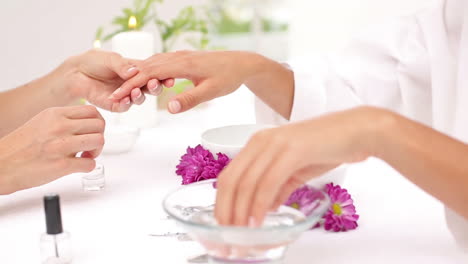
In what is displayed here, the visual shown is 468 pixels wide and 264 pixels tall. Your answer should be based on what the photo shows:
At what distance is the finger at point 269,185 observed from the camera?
636 mm

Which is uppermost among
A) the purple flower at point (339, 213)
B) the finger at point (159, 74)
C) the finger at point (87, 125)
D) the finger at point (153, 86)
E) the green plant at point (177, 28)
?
the green plant at point (177, 28)

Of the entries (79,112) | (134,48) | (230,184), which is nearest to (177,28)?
(134,48)

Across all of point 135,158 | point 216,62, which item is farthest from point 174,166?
point 216,62

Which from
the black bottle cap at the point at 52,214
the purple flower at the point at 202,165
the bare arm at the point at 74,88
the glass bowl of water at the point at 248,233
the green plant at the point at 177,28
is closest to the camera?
the glass bowl of water at the point at 248,233

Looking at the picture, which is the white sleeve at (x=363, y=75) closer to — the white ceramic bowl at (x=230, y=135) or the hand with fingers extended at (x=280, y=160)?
the white ceramic bowl at (x=230, y=135)

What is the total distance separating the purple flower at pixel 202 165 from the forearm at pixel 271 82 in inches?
9.8

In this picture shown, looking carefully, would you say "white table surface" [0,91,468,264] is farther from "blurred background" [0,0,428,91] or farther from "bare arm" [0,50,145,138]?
"blurred background" [0,0,428,91]

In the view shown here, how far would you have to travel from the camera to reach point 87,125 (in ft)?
3.32

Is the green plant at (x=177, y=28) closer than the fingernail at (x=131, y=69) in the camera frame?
No

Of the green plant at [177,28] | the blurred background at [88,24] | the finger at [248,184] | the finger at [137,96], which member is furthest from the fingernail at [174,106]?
the blurred background at [88,24]

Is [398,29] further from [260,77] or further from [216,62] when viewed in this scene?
[216,62]

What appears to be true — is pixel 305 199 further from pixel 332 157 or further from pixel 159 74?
pixel 159 74

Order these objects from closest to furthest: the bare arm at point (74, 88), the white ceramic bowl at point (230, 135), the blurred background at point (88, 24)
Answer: the white ceramic bowl at point (230, 135) < the bare arm at point (74, 88) < the blurred background at point (88, 24)

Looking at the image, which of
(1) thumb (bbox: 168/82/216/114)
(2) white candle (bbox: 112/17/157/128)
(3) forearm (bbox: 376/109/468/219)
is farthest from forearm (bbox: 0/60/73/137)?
(3) forearm (bbox: 376/109/468/219)
